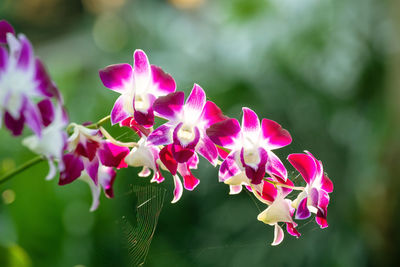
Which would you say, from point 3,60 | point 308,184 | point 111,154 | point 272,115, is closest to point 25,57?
point 3,60

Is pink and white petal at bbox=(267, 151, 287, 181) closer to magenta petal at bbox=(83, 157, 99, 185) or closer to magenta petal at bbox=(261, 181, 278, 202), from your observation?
magenta petal at bbox=(261, 181, 278, 202)

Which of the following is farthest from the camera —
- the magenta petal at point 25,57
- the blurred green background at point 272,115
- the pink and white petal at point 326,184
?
the blurred green background at point 272,115

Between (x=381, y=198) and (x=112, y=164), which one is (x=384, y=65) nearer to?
(x=381, y=198)

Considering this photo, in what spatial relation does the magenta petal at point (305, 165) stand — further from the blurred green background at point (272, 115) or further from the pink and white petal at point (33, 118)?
the blurred green background at point (272, 115)

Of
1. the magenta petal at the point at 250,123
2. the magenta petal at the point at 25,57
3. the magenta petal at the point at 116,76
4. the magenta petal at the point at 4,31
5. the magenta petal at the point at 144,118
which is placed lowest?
the magenta petal at the point at 144,118

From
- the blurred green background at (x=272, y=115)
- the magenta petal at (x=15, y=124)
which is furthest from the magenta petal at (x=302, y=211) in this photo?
the blurred green background at (x=272, y=115)

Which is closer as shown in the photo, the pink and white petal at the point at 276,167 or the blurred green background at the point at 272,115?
the pink and white petal at the point at 276,167

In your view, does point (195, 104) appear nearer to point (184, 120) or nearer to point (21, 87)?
point (184, 120)

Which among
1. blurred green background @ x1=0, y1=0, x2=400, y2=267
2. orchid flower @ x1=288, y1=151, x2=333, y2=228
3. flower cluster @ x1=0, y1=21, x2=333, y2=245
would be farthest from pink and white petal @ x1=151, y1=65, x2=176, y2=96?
blurred green background @ x1=0, y1=0, x2=400, y2=267
